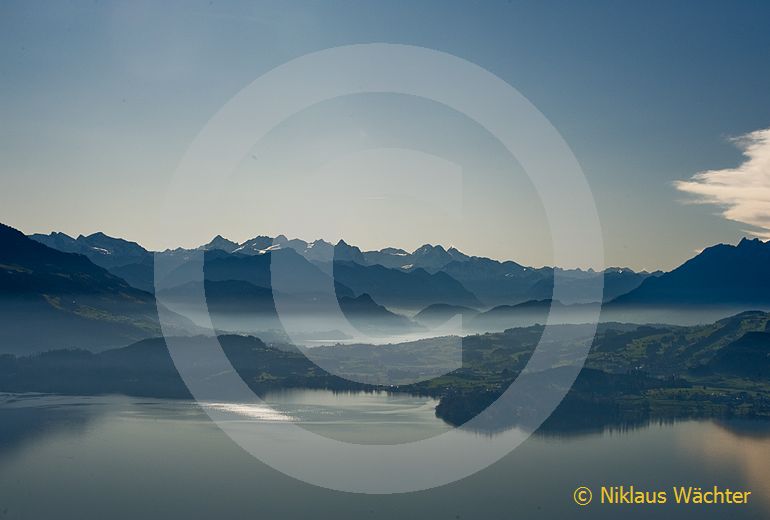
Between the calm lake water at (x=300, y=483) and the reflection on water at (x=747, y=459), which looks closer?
the calm lake water at (x=300, y=483)

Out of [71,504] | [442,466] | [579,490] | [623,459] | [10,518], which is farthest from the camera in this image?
[623,459]

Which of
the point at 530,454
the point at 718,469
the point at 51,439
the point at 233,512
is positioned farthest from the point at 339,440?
the point at 718,469

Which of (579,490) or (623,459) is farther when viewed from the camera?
(623,459)

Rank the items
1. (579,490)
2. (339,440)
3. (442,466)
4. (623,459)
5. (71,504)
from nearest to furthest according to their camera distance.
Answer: (71,504) < (579,490) < (442,466) < (623,459) < (339,440)

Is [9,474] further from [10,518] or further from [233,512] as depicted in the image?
[233,512]

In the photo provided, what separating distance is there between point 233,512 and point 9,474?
64.8 meters

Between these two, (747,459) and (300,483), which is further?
(747,459)

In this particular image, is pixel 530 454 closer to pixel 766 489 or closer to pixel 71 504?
pixel 766 489

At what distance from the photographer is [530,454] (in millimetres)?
180125

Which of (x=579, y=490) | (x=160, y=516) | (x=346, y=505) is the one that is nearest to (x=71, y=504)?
(x=160, y=516)

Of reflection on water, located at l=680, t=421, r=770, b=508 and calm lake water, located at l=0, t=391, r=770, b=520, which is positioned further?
reflection on water, located at l=680, t=421, r=770, b=508

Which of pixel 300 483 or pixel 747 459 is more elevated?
pixel 747 459

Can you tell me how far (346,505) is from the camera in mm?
133500

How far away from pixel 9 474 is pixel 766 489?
170099mm
